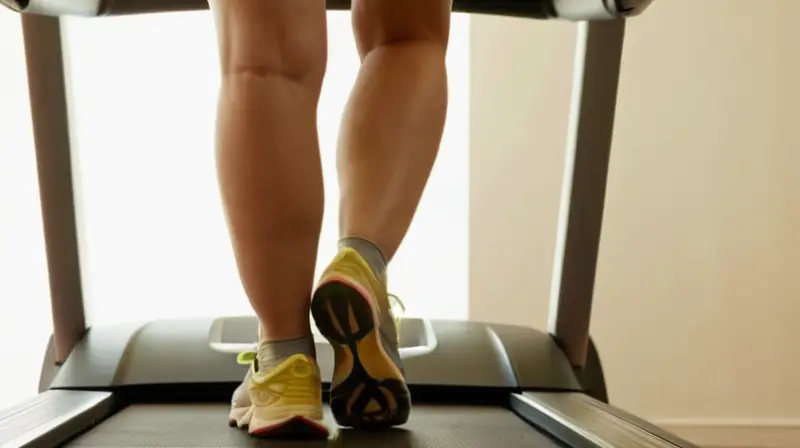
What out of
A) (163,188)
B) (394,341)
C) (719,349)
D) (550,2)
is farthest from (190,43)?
(719,349)

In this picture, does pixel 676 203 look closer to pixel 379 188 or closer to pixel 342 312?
pixel 379 188

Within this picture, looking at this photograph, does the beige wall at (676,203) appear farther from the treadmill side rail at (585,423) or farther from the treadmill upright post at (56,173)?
the treadmill upright post at (56,173)

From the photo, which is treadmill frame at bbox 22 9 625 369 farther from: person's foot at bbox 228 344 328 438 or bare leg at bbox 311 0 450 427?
person's foot at bbox 228 344 328 438

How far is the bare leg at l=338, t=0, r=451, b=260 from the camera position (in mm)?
977

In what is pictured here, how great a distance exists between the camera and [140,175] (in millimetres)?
2029

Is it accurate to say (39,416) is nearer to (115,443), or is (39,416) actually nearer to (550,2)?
(115,443)

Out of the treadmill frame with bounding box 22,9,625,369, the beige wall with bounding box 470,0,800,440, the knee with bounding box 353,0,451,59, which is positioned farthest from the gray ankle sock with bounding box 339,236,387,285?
the beige wall with bounding box 470,0,800,440

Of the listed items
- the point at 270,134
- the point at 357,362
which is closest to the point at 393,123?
the point at 270,134

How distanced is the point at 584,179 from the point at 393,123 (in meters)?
0.79

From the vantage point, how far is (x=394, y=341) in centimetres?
99

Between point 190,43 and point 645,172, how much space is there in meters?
1.22

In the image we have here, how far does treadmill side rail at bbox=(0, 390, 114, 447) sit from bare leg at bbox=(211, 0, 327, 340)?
14.1 inches

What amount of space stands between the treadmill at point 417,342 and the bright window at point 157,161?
384 mm

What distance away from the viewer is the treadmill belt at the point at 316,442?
1003mm
